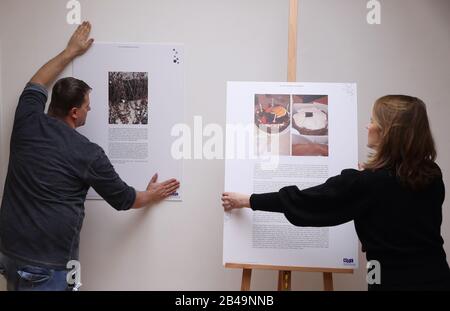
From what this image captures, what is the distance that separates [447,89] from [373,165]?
1.08 meters

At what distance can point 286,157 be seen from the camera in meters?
1.95

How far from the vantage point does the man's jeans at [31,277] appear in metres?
1.85

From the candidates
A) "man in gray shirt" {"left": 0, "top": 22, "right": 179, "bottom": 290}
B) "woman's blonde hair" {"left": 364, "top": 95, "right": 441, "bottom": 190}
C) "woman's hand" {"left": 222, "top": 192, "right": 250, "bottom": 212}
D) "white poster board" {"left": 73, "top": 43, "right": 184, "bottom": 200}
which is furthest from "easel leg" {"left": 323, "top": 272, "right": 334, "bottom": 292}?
"man in gray shirt" {"left": 0, "top": 22, "right": 179, "bottom": 290}

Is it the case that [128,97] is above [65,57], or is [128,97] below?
below

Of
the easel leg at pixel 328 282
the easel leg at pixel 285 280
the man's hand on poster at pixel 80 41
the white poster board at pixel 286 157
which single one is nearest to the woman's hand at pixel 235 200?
the white poster board at pixel 286 157

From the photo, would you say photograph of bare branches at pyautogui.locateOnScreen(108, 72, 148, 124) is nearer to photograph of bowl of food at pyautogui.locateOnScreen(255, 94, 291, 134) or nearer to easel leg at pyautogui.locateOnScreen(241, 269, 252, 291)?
photograph of bowl of food at pyautogui.locateOnScreen(255, 94, 291, 134)

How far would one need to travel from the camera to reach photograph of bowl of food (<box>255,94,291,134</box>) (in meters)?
1.97

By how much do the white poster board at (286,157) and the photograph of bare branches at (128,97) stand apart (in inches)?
22.9

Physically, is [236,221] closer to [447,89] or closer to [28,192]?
[28,192]

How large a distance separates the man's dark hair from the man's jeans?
74 cm

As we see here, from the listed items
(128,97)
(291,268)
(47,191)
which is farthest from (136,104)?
(291,268)

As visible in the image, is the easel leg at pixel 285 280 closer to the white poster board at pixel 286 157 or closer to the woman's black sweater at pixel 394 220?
the white poster board at pixel 286 157

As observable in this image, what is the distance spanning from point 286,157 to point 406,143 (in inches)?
23.0

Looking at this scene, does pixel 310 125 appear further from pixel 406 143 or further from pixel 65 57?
pixel 65 57
